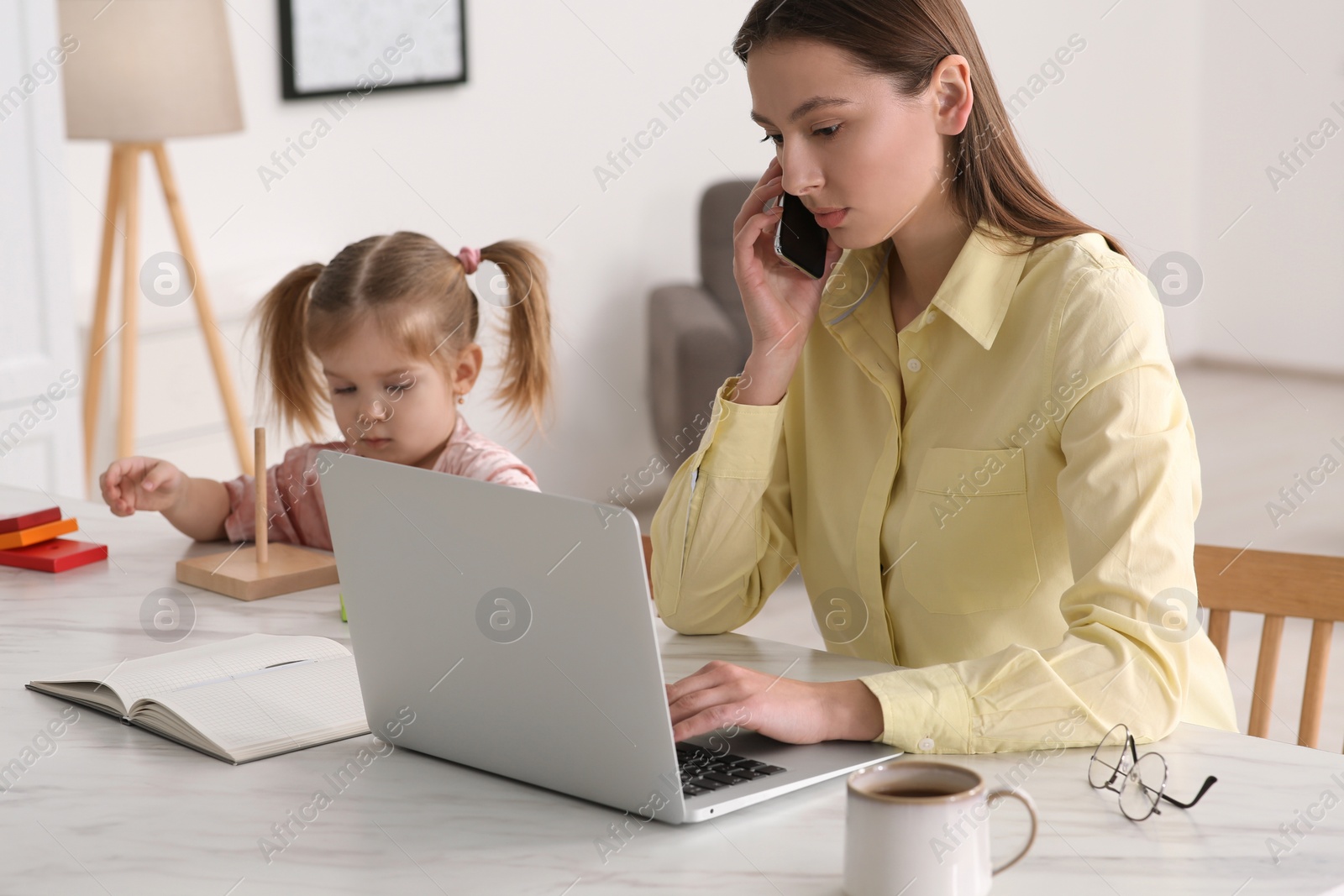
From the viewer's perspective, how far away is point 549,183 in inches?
170

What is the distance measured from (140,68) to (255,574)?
71.8 inches

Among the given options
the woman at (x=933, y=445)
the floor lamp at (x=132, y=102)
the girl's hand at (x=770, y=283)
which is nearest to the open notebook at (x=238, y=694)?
the woman at (x=933, y=445)

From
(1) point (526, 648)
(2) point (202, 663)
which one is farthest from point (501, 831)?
(2) point (202, 663)

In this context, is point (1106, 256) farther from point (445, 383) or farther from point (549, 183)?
point (549, 183)

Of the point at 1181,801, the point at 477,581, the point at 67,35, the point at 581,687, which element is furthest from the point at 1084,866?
the point at 67,35

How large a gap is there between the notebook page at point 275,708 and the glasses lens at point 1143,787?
620mm

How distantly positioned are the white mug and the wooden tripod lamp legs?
8.19 ft

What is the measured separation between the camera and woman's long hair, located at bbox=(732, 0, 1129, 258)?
139cm

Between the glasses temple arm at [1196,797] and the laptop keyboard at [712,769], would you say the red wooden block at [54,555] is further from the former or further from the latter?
the glasses temple arm at [1196,797]

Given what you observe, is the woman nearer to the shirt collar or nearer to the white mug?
the shirt collar

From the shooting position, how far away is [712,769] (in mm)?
1094

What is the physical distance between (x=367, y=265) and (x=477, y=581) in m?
1.01

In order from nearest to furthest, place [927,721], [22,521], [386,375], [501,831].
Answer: [501,831], [927,721], [22,521], [386,375]

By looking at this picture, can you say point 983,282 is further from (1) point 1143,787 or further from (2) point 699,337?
(2) point 699,337
